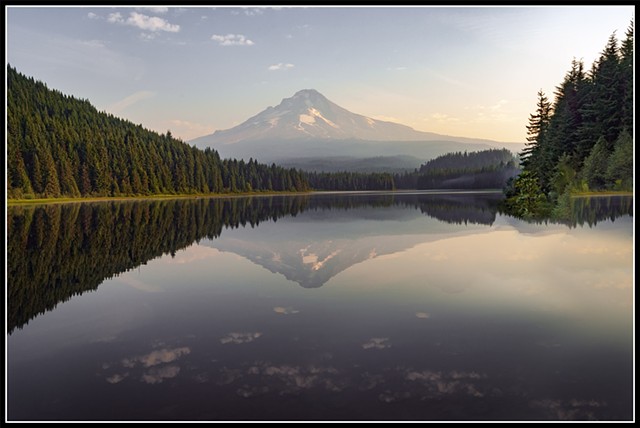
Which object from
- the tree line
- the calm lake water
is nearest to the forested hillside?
the calm lake water

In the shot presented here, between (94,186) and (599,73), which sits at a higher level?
(599,73)

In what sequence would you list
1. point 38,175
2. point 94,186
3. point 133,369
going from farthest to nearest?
1. point 94,186
2. point 38,175
3. point 133,369

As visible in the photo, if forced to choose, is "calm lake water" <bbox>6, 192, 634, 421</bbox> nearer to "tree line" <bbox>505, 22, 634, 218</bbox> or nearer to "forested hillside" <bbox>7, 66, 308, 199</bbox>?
"tree line" <bbox>505, 22, 634, 218</bbox>

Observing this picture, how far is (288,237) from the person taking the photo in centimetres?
3828

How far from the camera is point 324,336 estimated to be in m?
12.8

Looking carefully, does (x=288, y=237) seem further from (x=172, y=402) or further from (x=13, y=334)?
(x=172, y=402)

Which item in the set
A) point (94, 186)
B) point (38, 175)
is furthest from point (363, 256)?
point (94, 186)

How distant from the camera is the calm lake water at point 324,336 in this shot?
9.01m

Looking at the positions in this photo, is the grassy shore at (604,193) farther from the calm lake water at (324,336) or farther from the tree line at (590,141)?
the calm lake water at (324,336)

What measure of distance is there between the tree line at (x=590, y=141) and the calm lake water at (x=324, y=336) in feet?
125

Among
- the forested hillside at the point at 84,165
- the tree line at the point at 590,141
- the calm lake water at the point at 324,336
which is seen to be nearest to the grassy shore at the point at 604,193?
the tree line at the point at 590,141

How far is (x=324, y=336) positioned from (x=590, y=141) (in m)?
73.9

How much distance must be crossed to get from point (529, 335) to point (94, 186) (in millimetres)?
148088

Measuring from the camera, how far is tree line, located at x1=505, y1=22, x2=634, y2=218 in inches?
2427
